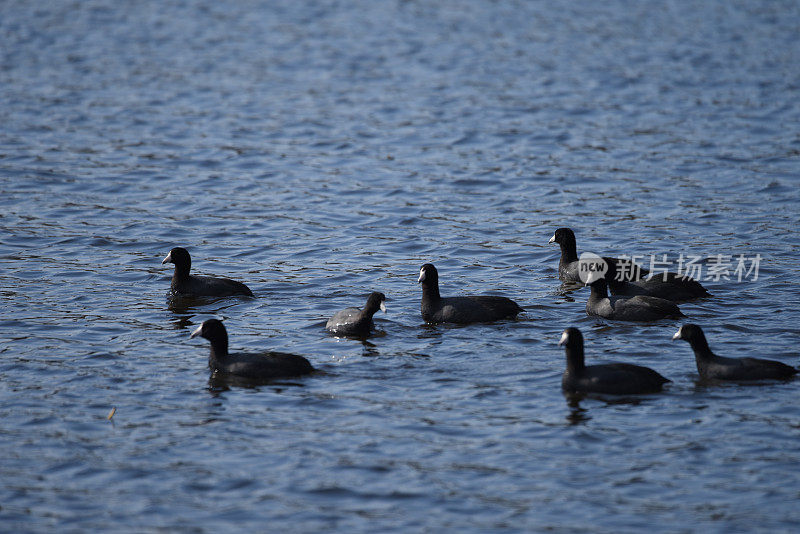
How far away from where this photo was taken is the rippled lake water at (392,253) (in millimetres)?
10016

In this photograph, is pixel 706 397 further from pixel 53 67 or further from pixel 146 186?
pixel 53 67

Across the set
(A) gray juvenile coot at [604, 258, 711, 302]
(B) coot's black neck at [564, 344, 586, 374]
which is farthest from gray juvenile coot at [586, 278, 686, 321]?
(B) coot's black neck at [564, 344, 586, 374]

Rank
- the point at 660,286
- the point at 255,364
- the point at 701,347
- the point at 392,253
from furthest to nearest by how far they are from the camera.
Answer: the point at 392,253 < the point at 660,286 < the point at 255,364 < the point at 701,347

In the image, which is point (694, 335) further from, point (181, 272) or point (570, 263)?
point (181, 272)

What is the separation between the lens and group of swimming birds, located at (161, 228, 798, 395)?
11992 mm

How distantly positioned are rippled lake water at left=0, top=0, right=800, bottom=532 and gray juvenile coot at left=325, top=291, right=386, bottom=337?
0.92 feet

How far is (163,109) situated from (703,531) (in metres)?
23.5

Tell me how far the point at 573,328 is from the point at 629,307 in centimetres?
249

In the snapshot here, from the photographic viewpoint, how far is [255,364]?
1261 cm

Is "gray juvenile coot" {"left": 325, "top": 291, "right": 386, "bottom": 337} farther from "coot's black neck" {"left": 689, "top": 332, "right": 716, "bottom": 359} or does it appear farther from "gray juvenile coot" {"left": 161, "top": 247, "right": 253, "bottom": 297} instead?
"coot's black neck" {"left": 689, "top": 332, "right": 716, "bottom": 359}

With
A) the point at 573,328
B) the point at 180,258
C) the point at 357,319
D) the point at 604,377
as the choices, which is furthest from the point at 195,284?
the point at 604,377

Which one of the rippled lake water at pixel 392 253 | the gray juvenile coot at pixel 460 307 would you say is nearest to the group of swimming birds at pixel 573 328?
the gray juvenile coot at pixel 460 307

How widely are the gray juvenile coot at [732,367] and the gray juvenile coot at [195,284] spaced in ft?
22.5

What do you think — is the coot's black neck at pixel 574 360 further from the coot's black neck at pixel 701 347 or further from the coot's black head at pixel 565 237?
the coot's black head at pixel 565 237
